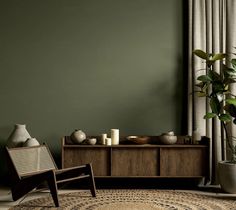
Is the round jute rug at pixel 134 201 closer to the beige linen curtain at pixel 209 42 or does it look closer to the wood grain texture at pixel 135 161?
the wood grain texture at pixel 135 161

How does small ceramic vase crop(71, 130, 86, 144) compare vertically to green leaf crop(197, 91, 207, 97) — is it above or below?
below

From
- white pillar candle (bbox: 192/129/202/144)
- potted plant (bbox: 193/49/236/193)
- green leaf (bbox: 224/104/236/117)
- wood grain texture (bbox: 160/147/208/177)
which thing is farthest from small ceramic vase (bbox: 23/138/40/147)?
green leaf (bbox: 224/104/236/117)

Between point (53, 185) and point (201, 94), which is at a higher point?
point (201, 94)

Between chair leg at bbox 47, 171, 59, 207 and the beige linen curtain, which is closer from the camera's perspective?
chair leg at bbox 47, 171, 59, 207

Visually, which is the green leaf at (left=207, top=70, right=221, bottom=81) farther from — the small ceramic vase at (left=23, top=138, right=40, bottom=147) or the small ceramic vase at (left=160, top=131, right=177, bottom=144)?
the small ceramic vase at (left=23, top=138, right=40, bottom=147)

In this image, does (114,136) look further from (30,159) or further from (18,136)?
(18,136)

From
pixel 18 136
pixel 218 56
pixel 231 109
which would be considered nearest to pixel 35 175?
pixel 18 136

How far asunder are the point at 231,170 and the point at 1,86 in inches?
129

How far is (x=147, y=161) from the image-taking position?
568cm

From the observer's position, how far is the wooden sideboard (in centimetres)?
567

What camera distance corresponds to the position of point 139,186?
5977mm

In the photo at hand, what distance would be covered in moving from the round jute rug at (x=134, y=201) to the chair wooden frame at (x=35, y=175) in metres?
0.17

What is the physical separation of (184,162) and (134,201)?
0.98 m

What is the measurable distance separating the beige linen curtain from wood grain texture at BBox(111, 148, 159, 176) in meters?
0.73
